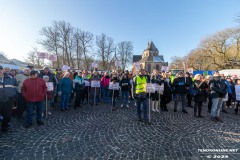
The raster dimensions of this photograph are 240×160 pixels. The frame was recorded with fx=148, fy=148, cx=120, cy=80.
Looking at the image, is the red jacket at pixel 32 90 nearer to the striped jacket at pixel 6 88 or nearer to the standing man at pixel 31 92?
the standing man at pixel 31 92

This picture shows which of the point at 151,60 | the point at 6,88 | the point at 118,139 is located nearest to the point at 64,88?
the point at 6,88

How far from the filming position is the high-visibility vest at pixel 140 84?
581 cm

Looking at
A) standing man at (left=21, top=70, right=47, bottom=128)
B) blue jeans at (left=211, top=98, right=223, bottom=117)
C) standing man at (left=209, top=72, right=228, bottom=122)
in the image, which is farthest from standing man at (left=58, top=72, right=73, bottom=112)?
blue jeans at (left=211, top=98, right=223, bottom=117)

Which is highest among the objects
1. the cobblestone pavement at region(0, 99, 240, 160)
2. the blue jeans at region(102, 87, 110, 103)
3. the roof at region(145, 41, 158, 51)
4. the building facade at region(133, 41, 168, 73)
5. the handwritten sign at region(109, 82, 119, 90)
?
the roof at region(145, 41, 158, 51)

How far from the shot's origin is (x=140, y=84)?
5.87 meters

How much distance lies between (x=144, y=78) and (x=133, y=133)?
7.22ft

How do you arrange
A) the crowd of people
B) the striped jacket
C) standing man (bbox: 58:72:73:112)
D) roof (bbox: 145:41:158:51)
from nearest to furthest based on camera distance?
the striped jacket
the crowd of people
standing man (bbox: 58:72:73:112)
roof (bbox: 145:41:158:51)

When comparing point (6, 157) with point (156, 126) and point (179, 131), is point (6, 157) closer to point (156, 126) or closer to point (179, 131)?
point (156, 126)

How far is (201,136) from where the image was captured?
15.3 feet

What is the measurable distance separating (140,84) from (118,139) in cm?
234

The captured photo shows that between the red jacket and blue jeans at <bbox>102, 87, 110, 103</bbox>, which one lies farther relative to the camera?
blue jeans at <bbox>102, 87, 110, 103</bbox>

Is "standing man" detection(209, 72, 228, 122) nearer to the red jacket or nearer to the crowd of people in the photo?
the crowd of people

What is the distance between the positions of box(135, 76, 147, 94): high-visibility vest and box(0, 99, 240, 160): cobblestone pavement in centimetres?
128

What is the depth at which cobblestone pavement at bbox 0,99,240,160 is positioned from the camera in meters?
3.56
